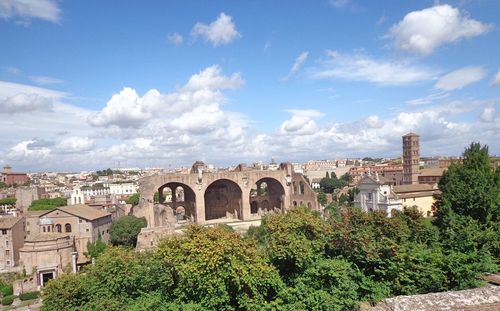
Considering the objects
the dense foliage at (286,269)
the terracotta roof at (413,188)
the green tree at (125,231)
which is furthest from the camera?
the terracotta roof at (413,188)

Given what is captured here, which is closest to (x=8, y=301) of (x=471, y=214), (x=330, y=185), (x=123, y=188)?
(x=471, y=214)

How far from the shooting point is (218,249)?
13.7 metres

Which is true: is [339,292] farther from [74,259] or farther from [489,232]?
[74,259]

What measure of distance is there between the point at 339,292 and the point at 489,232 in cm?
877

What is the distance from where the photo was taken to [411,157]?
210 ft

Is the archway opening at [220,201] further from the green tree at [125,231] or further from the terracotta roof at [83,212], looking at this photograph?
the terracotta roof at [83,212]

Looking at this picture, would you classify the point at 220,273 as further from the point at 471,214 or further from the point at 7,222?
the point at 7,222

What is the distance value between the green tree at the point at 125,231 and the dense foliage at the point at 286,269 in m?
23.6

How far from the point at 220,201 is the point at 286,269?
4402 cm

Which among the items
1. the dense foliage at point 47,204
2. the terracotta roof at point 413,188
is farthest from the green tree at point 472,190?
the dense foliage at point 47,204

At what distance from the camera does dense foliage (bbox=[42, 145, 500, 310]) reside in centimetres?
1349

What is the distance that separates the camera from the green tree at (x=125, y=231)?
39.2 metres

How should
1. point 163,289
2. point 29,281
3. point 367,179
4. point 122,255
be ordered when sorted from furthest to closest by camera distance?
point 367,179
point 29,281
point 122,255
point 163,289

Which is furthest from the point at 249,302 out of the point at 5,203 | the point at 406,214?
the point at 5,203
